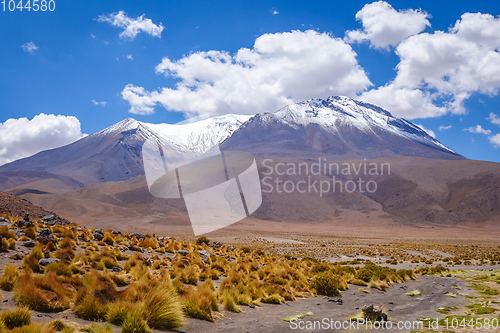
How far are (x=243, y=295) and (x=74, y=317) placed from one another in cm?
527

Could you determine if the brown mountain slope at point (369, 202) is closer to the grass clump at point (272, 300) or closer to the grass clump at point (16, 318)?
the grass clump at point (272, 300)

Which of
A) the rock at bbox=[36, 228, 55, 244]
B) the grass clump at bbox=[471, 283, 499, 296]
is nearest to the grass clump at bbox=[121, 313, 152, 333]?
the rock at bbox=[36, 228, 55, 244]

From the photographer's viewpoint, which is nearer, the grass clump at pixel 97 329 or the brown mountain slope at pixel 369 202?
the grass clump at pixel 97 329

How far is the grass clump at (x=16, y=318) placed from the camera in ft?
18.4

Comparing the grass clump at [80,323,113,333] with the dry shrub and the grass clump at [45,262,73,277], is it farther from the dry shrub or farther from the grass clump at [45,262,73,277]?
the grass clump at [45,262,73,277]

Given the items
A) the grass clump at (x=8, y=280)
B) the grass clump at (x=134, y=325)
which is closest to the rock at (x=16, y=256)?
A: the grass clump at (x=8, y=280)

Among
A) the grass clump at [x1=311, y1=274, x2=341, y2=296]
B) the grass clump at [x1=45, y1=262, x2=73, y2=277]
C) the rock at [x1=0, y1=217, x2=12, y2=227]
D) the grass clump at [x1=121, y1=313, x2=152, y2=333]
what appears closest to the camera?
the grass clump at [x1=121, y1=313, x2=152, y2=333]

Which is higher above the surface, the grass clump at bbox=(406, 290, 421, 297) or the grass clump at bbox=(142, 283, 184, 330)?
the grass clump at bbox=(142, 283, 184, 330)

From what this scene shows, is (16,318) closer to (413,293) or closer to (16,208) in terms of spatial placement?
(413,293)

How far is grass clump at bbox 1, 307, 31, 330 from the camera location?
221 inches

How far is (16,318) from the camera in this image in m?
5.72

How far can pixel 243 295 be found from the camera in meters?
10.4

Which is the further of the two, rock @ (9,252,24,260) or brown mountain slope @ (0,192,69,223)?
brown mountain slope @ (0,192,69,223)

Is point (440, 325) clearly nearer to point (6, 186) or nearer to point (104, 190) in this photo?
point (104, 190)
